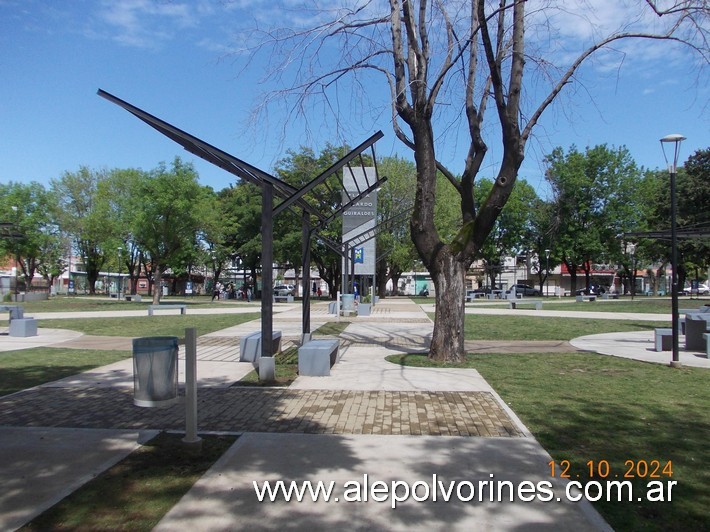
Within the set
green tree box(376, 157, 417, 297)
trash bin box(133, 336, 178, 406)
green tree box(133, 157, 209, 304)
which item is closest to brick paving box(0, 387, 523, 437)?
trash bin box(133, 336, 178, 406)

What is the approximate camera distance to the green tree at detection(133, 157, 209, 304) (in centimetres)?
3369

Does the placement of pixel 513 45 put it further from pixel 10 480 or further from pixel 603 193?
pixel 603 193

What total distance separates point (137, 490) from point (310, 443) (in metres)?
1.68

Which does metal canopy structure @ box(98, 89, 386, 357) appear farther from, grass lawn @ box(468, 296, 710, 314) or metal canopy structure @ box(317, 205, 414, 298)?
grass lawn @ box(468, 296, 710, 314)

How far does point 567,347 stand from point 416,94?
23.0 ft

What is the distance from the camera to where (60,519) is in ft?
12.0

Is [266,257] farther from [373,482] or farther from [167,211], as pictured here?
[167,211]

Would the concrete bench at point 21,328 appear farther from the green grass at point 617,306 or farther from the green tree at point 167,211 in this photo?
the green grass at point 617,306

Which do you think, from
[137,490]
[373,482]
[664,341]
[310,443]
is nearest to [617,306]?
[664,341]

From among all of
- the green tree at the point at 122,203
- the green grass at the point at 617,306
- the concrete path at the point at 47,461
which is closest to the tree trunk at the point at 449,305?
the concrete path at the point at 47,461

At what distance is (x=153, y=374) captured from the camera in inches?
201

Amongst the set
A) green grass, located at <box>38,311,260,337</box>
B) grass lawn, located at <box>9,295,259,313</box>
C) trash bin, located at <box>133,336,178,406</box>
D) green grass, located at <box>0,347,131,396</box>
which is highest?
trash bin, located at <box>133,336,178,406</box>

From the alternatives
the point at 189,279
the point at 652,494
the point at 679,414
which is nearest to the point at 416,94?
the point at 679,414

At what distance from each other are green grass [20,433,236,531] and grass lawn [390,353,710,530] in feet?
10.1
